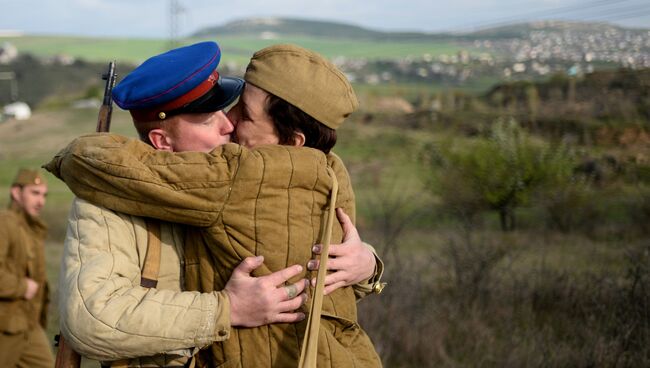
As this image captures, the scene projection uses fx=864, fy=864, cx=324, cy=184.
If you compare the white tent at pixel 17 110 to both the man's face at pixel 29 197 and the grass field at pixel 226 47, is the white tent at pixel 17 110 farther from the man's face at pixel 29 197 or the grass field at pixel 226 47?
the man's face at pixel 29 197

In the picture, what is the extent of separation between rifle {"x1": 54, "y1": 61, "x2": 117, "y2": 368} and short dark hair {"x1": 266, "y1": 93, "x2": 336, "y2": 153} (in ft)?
1.80

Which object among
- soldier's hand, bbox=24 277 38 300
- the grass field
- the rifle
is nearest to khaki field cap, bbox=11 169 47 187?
soldier's hand, bbox=24 277 38 300

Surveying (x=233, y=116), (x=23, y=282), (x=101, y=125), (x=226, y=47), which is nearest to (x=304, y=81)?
(x=233, y=116)

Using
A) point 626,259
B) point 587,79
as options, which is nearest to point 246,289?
point 626,259

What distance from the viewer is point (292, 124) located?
99.5 inches

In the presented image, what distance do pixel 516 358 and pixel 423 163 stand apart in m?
22.6

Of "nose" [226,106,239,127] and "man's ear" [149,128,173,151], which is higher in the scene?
"nose" [226,106,239,127]

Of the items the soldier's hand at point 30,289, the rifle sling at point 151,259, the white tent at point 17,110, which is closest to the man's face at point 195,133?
the rifle sling at point 151,259

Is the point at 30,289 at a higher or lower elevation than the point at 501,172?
higher

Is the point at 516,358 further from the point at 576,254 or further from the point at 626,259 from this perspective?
the point at 576,254

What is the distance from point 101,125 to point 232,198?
0.73 meters

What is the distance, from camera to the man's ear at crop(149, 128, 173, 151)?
98.7 inches

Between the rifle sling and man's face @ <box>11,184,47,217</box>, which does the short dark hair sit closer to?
the rifle sling

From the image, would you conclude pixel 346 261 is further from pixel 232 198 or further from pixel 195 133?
pixel 195 133
